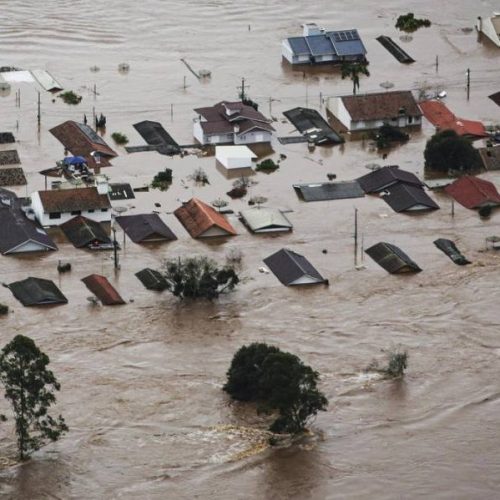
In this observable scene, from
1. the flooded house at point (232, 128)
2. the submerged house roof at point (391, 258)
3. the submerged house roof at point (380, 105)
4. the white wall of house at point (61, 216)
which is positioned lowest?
the submerged house roof at point (391, 258)

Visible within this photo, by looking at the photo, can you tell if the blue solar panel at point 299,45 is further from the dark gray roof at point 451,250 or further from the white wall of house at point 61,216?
the dark gray roof at point 451,250

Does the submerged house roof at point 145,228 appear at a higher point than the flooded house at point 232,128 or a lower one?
lower

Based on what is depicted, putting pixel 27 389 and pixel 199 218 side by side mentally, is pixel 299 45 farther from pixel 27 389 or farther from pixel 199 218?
pixel 27 389

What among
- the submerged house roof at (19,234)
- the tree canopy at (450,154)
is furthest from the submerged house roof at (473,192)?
the submerged house roof at (19,234)

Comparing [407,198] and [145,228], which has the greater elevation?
[407,198]

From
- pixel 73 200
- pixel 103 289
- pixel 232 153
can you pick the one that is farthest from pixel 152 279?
pixel 232 153

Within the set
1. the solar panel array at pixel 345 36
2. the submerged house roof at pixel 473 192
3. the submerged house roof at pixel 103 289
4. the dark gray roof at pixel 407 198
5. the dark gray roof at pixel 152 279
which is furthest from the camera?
the solar panel array at pixel 345 36
